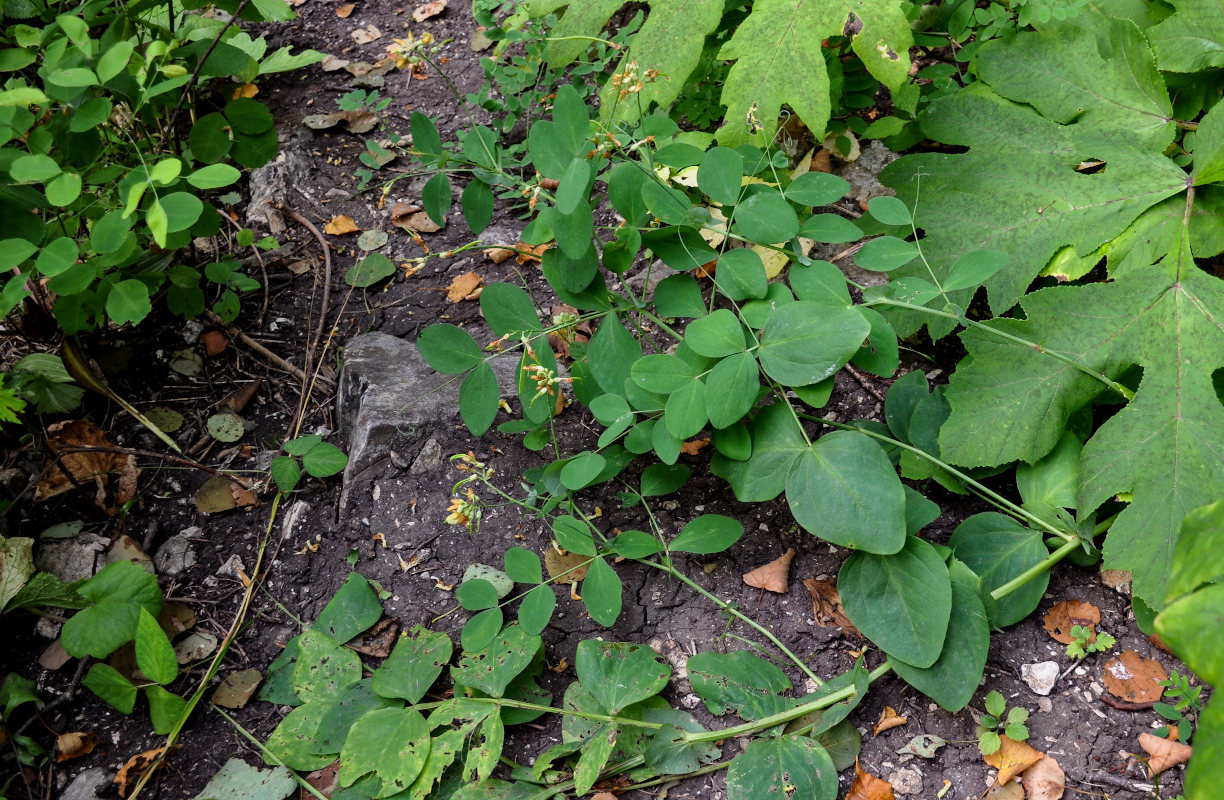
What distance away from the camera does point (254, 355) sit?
255 centimetres

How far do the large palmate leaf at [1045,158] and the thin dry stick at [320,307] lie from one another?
1.71 metres

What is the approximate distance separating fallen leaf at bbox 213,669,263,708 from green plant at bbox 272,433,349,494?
49cm

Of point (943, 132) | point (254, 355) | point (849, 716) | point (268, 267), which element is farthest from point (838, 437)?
point (268, 267)

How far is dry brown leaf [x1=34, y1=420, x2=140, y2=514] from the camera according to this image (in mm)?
2236

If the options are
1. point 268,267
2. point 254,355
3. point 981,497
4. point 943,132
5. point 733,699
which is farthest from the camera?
point 268,267

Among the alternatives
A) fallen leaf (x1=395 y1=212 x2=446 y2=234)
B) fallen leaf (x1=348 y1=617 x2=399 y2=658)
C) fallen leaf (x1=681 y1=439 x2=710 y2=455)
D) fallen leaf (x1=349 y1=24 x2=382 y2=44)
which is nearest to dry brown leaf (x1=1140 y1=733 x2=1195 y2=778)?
fallen leaf (x1=681 y1=439 x2=710 y2=455)

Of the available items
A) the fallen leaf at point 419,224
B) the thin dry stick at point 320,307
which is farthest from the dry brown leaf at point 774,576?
the fallen leaf at point 419,224

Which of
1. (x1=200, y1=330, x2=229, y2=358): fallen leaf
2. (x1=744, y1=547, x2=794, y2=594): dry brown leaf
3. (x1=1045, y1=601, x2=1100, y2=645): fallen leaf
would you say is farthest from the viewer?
(x1=200, y1=330, x2=229, y2=358): fallen leaf

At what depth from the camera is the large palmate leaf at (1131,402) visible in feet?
5.38

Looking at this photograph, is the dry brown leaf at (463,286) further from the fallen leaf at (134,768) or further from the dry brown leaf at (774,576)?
the fallen leaf at (134,768)

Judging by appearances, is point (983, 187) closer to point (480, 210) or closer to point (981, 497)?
point (981, 497)

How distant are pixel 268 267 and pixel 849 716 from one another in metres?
2.27

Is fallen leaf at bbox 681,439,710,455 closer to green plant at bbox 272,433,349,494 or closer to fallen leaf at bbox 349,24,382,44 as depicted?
green plant at bbox 272,433,349,494

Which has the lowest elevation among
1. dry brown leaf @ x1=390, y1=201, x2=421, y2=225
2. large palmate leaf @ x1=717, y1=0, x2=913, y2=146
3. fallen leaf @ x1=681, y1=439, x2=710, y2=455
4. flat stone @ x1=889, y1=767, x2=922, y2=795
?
flat stone @ x1=889, y1=767, x2=922, y2=795
